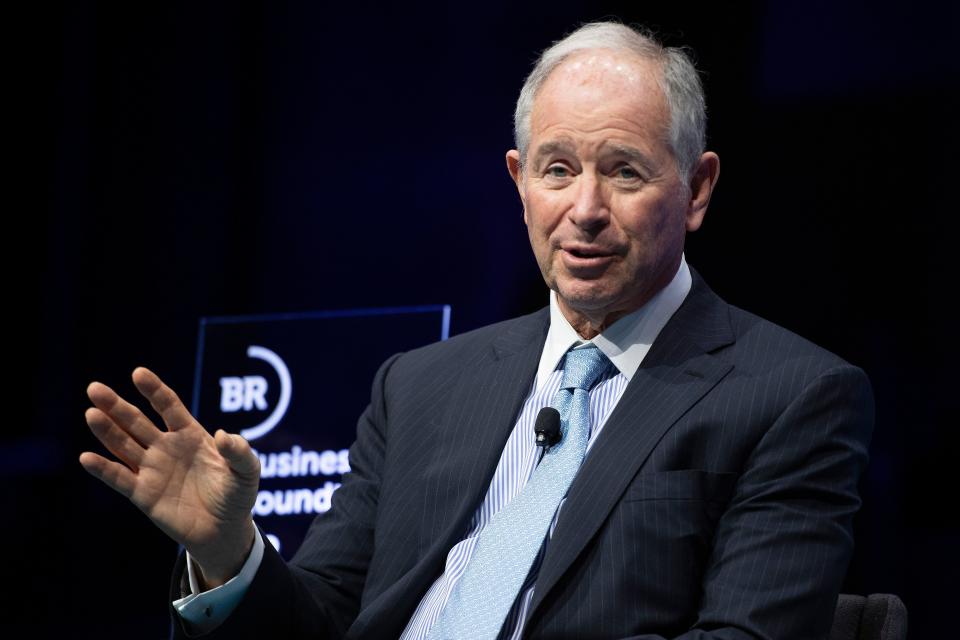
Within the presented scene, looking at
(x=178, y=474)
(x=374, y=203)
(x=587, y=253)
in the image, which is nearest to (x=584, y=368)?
(x=587, y=253)

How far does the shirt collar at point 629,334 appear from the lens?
2123 millimetres

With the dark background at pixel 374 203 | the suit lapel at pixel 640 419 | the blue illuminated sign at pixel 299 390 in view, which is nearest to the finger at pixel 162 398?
the suit lapel at pixel 640 419

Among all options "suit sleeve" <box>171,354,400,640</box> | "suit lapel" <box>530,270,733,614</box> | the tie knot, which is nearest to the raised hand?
"suit sleeve" <box>171,354,400,640</box>

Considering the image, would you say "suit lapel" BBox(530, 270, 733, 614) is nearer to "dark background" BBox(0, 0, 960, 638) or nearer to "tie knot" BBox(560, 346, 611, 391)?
"tie knot" BBox(560, 346, 611, 391)

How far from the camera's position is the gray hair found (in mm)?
2148

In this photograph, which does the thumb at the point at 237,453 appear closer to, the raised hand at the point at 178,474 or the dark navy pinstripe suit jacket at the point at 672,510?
the raised hand at the point at 178,474

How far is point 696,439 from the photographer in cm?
194

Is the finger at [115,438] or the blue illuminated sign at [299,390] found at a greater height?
the finger at [115,438]

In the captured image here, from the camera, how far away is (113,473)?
5.85 feet

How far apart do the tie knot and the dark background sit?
3.95ft

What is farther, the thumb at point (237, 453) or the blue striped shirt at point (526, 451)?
the blue striped shirt at point (526, 451)

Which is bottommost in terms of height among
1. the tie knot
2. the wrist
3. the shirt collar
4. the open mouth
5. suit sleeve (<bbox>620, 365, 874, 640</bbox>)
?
the wrist

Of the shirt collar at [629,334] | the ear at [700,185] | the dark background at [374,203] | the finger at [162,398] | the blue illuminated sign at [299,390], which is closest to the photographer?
the finger at [162,398]

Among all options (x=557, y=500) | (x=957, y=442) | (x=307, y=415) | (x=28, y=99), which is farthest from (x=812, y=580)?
(x=28, y=99)
